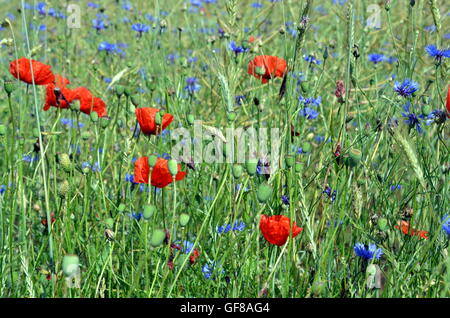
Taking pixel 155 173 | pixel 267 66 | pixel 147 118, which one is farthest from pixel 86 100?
pixel 267 66

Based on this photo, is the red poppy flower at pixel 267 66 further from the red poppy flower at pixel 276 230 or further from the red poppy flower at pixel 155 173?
the red poppy flower at pixel 276 230

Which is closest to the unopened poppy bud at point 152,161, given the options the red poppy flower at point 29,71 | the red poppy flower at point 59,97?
the red poppy flower at point 59,97

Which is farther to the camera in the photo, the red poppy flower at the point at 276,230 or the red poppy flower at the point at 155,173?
the red poppy flower at the point at 155,173

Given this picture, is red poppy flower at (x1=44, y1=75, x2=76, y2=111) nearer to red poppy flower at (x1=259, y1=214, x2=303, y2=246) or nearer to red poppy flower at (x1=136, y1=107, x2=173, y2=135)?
red poppy flower at (x1=136, y1=107, x2=173, y2=135)

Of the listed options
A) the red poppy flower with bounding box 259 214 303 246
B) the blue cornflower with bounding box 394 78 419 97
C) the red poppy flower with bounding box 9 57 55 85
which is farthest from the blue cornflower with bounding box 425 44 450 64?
the red poppy flower with bounding box 9 57 55 85

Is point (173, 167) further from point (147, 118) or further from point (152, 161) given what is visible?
point (147, 118)

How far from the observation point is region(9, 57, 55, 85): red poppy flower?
58.9 inches

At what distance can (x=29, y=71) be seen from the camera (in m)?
1.50

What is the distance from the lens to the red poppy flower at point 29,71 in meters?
1.50

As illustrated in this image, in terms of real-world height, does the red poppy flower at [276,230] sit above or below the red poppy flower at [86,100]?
below

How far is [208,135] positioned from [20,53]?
5.05 ft

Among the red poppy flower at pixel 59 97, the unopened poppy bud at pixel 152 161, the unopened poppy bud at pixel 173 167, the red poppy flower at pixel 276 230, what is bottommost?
the red poppy flower at pixel 276 230
